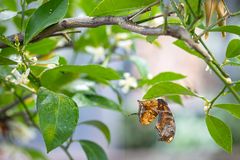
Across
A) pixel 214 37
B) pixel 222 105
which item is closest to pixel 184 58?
pixel 214 37

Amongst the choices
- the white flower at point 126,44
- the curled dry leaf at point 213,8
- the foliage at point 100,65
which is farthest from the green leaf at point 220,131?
the white flower at point 126,44

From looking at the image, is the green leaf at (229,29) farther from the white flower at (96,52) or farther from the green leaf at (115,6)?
the white flower at (96,52)

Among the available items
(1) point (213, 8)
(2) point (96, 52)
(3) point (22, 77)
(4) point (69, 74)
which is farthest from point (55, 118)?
(2) point (96, 52)

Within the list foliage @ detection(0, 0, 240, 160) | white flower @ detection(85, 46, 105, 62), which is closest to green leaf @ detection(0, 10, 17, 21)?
foliage @ detection(0, 0, 240, 160)

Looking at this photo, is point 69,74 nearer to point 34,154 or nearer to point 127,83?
point 127,83

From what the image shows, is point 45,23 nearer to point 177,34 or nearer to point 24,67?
point 24,67

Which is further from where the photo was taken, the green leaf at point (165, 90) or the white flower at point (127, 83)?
the white flower at point (127, 83)
